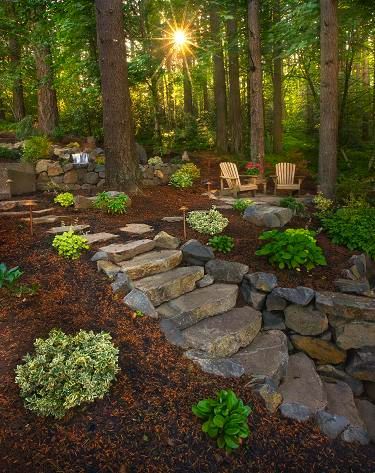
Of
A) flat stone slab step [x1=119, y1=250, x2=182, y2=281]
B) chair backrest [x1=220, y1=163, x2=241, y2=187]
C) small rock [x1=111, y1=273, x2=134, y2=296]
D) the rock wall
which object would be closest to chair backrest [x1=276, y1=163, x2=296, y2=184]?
chair backrest [x1=220, y1=163, x2=241, y2=187]

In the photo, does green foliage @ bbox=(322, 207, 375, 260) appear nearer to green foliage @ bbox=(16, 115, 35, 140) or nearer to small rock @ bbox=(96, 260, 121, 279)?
small rock @ bbox=(96, 260, 121, 279)

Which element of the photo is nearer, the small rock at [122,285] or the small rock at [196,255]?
the small rock at [122,285]

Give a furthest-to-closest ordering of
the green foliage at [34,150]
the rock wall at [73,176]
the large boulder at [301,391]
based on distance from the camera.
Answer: the green foliage at [34,150] < the rock wall at [73,176] < the large boulder at [301,391]

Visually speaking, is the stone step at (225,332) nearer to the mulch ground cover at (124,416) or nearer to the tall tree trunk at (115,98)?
the mulch ground cover at (124,416)

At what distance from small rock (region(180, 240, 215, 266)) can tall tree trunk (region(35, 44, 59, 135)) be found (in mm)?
8171

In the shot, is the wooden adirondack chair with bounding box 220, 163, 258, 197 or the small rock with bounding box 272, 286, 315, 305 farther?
the wooden adirondack chair with bounding box 220, 163, 258, 197

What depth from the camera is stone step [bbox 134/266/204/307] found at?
378cm

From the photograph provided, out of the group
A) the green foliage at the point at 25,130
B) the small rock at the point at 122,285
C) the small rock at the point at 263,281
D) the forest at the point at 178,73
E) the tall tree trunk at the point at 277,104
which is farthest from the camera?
the tall tree trunk at the point at 277,104

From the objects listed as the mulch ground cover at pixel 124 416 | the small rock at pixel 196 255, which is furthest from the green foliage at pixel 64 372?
the small rock at pixel 196 255

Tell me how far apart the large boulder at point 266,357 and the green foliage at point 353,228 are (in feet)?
7.38

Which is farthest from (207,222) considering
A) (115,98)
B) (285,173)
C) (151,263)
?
(285,173)

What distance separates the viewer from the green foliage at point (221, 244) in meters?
4.83

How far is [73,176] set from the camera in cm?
802

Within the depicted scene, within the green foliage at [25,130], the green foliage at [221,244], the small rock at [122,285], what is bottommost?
the small rock at [122,285]
